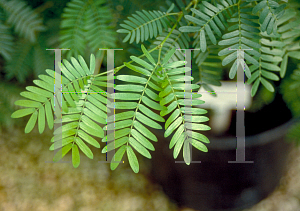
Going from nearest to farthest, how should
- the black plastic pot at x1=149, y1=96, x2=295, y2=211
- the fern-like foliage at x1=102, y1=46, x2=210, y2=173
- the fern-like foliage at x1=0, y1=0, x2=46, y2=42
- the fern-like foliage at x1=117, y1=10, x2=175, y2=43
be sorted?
the fern-like foliage at x1=102, y1=46, x2=210, y2=173
the fern-like foliage at x1=117, y1=10, x2=175, y2=43
the fern-like foliage at x1=0, y1=0, x2=46, y2=42
the black plastic pot at x1=149, y1=96, x2=295, y2=211

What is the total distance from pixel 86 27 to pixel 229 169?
2.49 feet

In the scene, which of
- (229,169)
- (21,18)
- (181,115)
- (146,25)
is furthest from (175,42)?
(229,169)

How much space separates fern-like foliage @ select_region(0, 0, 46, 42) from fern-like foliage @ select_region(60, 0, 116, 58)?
0.12 metres

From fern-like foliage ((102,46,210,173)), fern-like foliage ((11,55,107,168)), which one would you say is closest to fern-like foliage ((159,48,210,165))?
fern-like foliage ((102,46,210,173))

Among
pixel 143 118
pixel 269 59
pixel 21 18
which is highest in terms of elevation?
pixel 21 18

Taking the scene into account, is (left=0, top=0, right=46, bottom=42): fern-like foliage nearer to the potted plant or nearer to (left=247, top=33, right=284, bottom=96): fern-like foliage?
the potted plant

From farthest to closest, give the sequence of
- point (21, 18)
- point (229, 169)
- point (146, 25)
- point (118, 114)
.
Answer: point (229, 169) < point (21, 18) < point (146, 25) < point (118, 114)

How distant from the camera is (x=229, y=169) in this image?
0.90m

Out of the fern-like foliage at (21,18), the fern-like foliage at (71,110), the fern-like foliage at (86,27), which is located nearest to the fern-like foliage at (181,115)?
the fern-like foliage at (71,110)

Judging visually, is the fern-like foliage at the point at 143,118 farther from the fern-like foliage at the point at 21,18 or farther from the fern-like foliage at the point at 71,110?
the fern-like foliage at the point at 21,18

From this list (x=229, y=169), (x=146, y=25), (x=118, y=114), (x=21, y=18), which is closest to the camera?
(x=118, y=114)

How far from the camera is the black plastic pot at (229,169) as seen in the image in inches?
33.1

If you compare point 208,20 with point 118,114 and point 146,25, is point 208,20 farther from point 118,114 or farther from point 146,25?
point 118,114

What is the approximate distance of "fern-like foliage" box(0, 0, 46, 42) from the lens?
584 millimetres
